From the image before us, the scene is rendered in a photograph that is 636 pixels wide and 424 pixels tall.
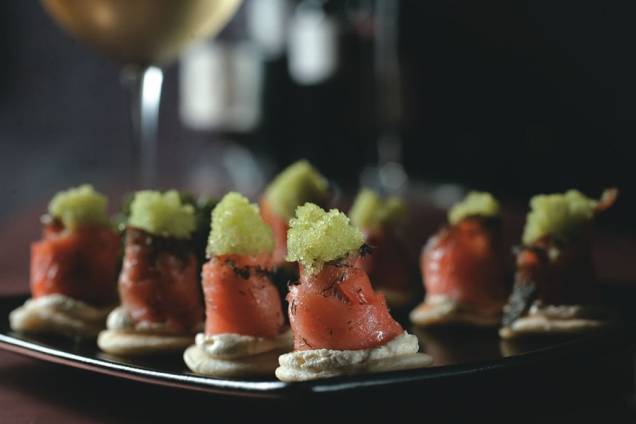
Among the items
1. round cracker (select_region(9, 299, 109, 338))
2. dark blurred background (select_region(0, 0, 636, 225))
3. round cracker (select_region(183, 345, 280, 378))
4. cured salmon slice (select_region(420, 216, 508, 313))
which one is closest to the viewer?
round cracker (select_region(183, 345, 280, 378))

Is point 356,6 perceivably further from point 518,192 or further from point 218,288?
point 218,288

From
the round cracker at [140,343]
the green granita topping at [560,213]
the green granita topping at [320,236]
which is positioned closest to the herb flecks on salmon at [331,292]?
the green granita topping at [320,236]

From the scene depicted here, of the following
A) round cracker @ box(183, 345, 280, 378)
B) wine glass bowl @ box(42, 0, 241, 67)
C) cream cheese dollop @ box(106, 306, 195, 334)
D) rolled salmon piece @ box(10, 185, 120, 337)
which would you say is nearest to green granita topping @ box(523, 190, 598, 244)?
round cracker @ box(183, 345, 280, 378)

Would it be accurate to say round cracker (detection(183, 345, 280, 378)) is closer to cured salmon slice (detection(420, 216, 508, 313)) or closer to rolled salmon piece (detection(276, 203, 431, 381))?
rolled salmon piece (detection(276, 203, 431, 381))

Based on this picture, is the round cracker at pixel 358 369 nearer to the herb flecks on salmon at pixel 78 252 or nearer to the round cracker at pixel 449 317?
the round cracker at pixel 449 317

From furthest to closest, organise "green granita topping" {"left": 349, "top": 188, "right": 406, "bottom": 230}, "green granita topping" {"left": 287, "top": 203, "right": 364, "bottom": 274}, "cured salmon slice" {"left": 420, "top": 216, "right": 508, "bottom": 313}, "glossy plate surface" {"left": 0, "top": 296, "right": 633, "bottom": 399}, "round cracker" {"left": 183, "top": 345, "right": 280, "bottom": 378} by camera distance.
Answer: "green granita topping" {"left": 349, "top": 188, "right": 406, "bottom": 230} < "cured salmon slice" {"left": 420, "top": 216, "right": 508, "bottom": 313} < "round cracker" {"left": 183, "top": 345, "right": 280, "bottom": 378} < "green granita topping" {"left": 287, "top": 203, "right": 364, "bottom": 274} < "glossy plate surface" {"left": 0, "top": 296, "right": 633, "bottom": 399}

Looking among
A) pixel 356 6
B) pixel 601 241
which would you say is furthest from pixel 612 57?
pixel 601 241

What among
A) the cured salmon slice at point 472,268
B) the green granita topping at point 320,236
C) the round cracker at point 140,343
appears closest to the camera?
the green granita topping at point 320,236
